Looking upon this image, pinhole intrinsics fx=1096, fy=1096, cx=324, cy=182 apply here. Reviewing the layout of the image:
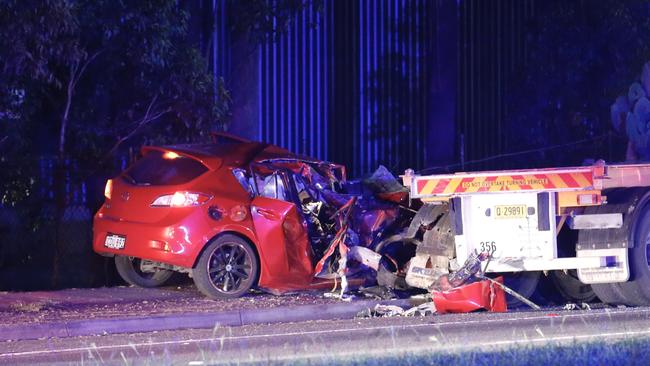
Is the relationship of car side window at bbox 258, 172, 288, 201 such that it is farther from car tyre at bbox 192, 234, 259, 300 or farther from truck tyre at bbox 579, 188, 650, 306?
truck tyre at bbox 579, 188, 650, 306

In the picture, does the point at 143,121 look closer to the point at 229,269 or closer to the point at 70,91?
the point at 70,91

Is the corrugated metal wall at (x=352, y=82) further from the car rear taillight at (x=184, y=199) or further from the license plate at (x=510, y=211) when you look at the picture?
the license plate at (x=510, y=211)

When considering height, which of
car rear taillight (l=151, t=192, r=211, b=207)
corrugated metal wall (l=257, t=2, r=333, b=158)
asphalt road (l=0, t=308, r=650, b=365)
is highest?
corrugated metal wall (l=257, t=2, r=333, b=158)

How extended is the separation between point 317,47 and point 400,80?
1.88 m

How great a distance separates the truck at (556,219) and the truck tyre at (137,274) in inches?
145

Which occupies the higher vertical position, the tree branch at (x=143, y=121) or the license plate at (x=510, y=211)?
the tree branch at (x=143, y=121)

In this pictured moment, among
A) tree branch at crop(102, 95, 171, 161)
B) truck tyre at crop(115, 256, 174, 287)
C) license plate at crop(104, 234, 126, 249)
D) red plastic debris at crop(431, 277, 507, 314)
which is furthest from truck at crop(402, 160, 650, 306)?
tree branch at crop(102, 95, 171, 161)

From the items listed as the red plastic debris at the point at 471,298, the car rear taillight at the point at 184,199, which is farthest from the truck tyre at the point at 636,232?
the car rear taillight at the point at 184,199

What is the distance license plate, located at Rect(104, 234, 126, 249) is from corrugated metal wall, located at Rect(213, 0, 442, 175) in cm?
584

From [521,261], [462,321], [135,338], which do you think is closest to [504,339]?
[462,321]

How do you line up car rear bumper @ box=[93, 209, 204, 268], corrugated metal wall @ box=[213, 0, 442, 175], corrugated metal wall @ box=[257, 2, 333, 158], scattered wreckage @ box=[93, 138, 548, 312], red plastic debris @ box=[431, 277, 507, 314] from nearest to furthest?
red plastic debris @ box=[431, 277, 507, 314] → car rear bumper @ box=[93, 209, 204, 268] → scattered wreckage @ box=[93, 138, 548, 312] → corrugated metal wall @ box=[257, 2, 333, 158] → corrugated metal wall @ box=[213, 0, 442, 175]

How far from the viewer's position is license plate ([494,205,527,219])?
11.9 meters

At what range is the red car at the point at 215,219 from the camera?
1242 centimetres

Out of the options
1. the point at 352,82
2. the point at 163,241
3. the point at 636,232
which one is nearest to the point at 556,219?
the point at 636,232
